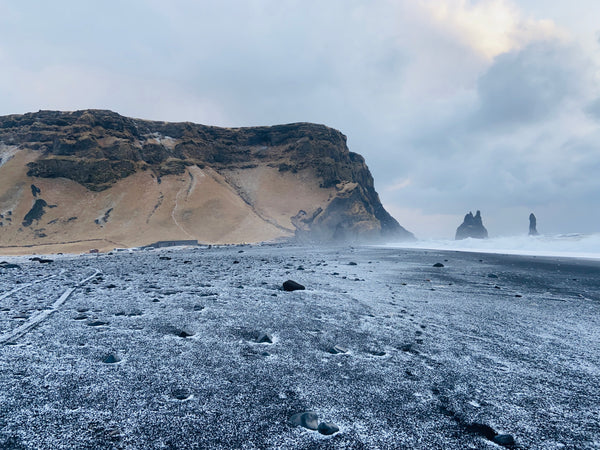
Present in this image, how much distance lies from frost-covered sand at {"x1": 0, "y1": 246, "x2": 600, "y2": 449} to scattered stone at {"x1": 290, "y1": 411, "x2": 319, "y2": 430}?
0.06 m

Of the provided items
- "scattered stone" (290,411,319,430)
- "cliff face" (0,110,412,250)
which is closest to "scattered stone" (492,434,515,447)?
"scattered stone" (290,411,319,430)

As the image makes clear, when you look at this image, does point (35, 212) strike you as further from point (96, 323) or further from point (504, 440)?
point (504, 440)

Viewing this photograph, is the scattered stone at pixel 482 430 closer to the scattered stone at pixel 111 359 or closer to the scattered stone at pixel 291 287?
the scattered stone at pixel 111 359

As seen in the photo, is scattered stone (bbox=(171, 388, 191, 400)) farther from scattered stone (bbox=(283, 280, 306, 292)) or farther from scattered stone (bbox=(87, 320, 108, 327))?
scattered stone (bbox=(283, 280, 306, 292))

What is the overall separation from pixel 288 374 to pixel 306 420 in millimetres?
924

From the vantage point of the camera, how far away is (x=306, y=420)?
2.37 metres

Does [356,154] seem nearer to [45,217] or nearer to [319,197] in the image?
[319,197]

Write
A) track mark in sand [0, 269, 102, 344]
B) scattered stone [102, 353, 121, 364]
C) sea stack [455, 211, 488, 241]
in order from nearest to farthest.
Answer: scattered stone [102, 353, 121, 364], track mark in sand [0, 269, 102, 344], sea stack [455, 211, 488, 241]

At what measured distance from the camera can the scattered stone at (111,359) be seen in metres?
3.38

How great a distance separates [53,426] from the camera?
7.14 feet

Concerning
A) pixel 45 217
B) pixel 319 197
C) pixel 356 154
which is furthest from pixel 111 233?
pixel 356 154

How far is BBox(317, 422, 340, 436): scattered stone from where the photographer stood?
2.27 metres

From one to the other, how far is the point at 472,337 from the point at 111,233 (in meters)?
56.8

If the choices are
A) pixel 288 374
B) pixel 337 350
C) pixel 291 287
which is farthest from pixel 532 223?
pixel 288 374
